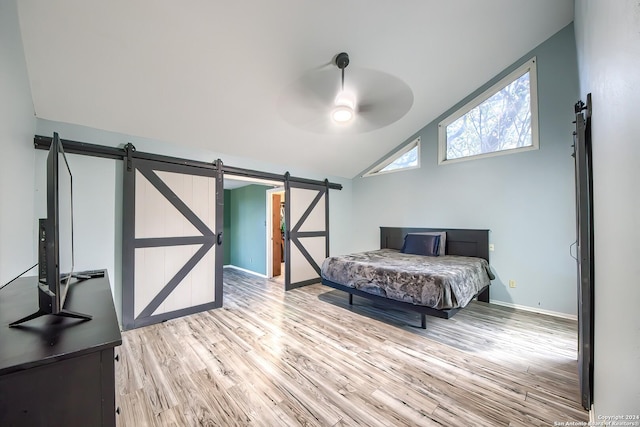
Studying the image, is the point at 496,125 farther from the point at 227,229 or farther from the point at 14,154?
the point at 227,229

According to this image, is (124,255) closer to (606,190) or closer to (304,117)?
(304,117)

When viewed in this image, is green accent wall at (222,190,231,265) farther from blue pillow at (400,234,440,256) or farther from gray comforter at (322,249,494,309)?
blue pillow at (400,234,440,256)

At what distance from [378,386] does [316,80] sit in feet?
10.8

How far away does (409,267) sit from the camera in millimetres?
3176

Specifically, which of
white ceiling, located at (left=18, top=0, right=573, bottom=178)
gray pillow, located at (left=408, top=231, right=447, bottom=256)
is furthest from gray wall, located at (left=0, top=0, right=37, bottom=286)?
gray pillow, located at (left=408, top=231, right=447, bottom=256)

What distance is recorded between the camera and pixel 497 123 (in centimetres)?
388

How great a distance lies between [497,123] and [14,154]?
5.70 m

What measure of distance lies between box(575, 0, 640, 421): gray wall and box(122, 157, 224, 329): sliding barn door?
3.89m

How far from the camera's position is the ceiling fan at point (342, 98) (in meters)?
2.90

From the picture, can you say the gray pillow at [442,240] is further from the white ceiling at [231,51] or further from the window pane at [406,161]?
the white ceiling at [231,51]

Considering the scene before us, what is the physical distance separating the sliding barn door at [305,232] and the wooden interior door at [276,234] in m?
1.04

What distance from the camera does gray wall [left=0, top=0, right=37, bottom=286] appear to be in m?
1.62

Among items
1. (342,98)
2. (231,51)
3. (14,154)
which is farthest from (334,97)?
(14,154)

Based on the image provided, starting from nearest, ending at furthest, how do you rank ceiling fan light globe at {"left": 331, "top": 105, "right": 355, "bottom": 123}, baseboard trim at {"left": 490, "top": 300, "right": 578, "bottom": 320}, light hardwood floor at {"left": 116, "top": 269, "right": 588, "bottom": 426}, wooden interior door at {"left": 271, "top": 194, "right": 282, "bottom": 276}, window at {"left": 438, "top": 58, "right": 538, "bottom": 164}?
light hardwood floor at {"left": 116, "top": 269, "right": 588, "bottom": 426} → ceiling fan light globe at {"left": 331, "top": 105, "right": 355, "bottom": 123} → baseboard trim at {"left": 490, "top": 300, "right": 578, "bottom": 320} → window at {"left": 438, "top": 58, "right": 538, "bottom": 164} → wooden interior door at {"left": 271, "top": 194, "right": 282, "bottom": 276}
